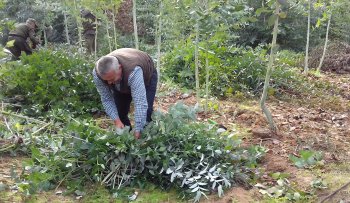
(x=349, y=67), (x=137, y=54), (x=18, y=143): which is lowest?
(x=349, y=67)

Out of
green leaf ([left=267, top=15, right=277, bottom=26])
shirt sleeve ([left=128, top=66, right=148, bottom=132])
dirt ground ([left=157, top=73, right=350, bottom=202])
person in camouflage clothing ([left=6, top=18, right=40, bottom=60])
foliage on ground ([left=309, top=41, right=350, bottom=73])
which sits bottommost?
foliage on ground ([left=309, top=41, right=350, bottom=73])

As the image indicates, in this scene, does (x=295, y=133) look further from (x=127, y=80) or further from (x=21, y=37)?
(x=21, y=37)

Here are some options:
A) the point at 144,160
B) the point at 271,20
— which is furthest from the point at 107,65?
the point at 271,20

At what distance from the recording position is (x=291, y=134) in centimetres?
517

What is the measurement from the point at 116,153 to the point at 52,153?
0.65 m

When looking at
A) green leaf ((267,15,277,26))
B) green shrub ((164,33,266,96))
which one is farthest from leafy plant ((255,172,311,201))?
green shrub ((164,33,266,96))

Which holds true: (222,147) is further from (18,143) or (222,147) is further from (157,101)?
(157,101)

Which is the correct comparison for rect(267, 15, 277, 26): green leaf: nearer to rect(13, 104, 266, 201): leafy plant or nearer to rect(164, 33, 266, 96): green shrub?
rect(13, 104, 266, 201): leafy plant

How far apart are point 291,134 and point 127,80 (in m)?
2.23

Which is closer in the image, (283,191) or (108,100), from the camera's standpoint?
(283,191)

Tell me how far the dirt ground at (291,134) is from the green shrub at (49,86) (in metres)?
1.11

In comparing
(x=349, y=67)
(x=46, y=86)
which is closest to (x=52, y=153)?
(x=46, y=86)

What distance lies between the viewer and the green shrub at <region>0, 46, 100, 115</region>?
19.0 ft

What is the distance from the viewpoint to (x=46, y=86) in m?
Result: 5.87
